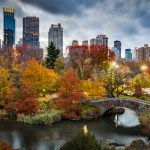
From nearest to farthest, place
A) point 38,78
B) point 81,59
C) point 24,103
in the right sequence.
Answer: point 24,103 → point 38,78 → point 81,59

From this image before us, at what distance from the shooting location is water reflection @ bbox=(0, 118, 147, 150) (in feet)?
118

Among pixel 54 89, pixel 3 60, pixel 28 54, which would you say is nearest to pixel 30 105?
pixel 54 89

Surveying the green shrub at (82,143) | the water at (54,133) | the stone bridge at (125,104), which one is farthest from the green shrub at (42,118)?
the green shrub at (82,143)

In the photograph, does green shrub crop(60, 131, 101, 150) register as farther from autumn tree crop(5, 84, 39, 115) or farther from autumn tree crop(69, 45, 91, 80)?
autumn tree crop(69, 45, 91, 80)

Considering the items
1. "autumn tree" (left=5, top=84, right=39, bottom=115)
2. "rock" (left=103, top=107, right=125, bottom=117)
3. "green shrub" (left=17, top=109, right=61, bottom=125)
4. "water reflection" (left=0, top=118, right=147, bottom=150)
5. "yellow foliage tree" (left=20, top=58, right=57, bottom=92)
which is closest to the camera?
"water reflection" (left=0, top=118, right=147, bottom=150)

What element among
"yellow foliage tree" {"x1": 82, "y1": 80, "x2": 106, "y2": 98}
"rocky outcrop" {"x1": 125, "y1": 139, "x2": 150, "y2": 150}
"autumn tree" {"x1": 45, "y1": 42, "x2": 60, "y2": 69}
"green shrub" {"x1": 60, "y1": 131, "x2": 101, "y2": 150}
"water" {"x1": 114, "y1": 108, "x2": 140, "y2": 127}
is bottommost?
"water" {"x1": 114, "y1": 108, "x2": 140, "y2": 127}

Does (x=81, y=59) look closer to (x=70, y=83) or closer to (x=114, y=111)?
(x=114, y=111)

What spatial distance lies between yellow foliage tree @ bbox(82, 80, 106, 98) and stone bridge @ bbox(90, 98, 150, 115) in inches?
59.8

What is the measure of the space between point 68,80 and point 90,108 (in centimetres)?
612

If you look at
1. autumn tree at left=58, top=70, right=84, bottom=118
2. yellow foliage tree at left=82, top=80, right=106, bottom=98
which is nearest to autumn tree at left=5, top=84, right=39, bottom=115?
autumn tree at left=58, top=70, right=84, bottom=118

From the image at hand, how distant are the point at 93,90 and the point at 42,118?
11.8 metres

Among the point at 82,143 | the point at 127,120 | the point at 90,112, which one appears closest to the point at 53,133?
the point at 90,112

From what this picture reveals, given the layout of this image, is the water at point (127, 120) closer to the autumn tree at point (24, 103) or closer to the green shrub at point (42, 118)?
the green shrub at point (42, 118)

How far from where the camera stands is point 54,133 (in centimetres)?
4094
